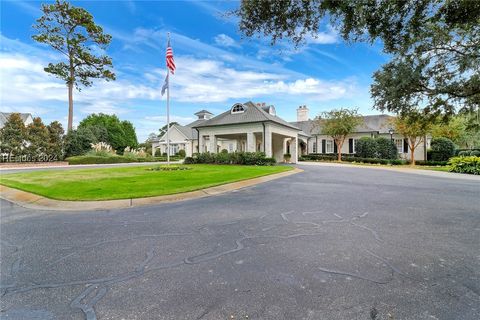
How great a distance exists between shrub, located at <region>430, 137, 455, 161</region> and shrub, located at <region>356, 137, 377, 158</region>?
244 inches

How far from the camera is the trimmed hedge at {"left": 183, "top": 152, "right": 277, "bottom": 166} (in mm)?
20906

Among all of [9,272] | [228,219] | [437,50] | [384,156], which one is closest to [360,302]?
[228,219]

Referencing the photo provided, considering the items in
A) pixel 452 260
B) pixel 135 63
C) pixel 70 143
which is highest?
pixel 135 63

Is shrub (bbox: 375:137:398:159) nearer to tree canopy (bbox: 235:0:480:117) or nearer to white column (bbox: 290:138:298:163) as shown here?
white column (bbox: 290:138:298:163)

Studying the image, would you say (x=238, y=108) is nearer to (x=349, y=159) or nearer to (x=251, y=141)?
(x=251, y=141)

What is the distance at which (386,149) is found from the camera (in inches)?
A: 1177

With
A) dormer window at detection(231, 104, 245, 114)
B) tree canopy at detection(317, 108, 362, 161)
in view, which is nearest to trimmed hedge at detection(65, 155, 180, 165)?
dormer window at detection(231, 104, 245, 114)

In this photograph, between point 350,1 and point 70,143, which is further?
point 70,143

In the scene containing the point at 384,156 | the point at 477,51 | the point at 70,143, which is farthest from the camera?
the point at 384,156

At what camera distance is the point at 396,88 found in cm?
625

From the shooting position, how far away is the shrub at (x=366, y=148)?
3045 centimetres

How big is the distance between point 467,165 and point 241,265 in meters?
19.9

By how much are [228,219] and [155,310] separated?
3006 millimetres

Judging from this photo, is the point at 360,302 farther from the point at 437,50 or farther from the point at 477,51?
the point at 437,50
